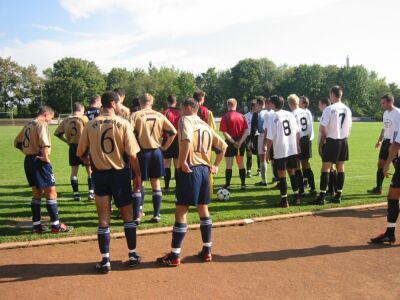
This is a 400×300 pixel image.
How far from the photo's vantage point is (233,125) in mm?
10750

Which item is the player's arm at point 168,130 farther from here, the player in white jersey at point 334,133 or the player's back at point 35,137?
the player in white jersey at point 334,133

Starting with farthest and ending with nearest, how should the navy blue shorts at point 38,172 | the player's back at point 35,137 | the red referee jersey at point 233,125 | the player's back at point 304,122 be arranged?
the red referee jersey at point 233,125, the player's back at point 304,122, the navy blue shorts at point 38,172, the player's back at point 35,137

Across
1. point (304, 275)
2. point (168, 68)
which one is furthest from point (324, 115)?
point (168, 68)

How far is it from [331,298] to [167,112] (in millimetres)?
6953

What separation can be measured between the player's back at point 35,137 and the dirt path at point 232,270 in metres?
1.83

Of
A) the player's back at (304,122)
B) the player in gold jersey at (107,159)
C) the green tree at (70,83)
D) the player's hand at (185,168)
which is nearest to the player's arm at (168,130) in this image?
the player in gold jersey at (107,159)

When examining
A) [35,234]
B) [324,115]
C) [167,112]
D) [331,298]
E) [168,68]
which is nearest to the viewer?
[331,298]

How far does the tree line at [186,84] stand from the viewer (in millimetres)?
88250

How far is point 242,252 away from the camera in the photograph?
20.6 ft

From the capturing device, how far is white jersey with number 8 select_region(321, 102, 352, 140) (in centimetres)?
885

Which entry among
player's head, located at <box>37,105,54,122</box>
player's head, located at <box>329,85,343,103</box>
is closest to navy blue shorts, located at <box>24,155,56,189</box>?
player's head, located at <box>37,105,54,122</box>

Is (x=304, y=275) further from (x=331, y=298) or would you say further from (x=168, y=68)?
(x=168, y=68)

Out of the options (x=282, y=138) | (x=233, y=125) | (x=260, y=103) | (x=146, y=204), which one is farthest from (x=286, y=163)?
(x=146, y=204)

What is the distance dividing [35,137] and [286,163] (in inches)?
218
